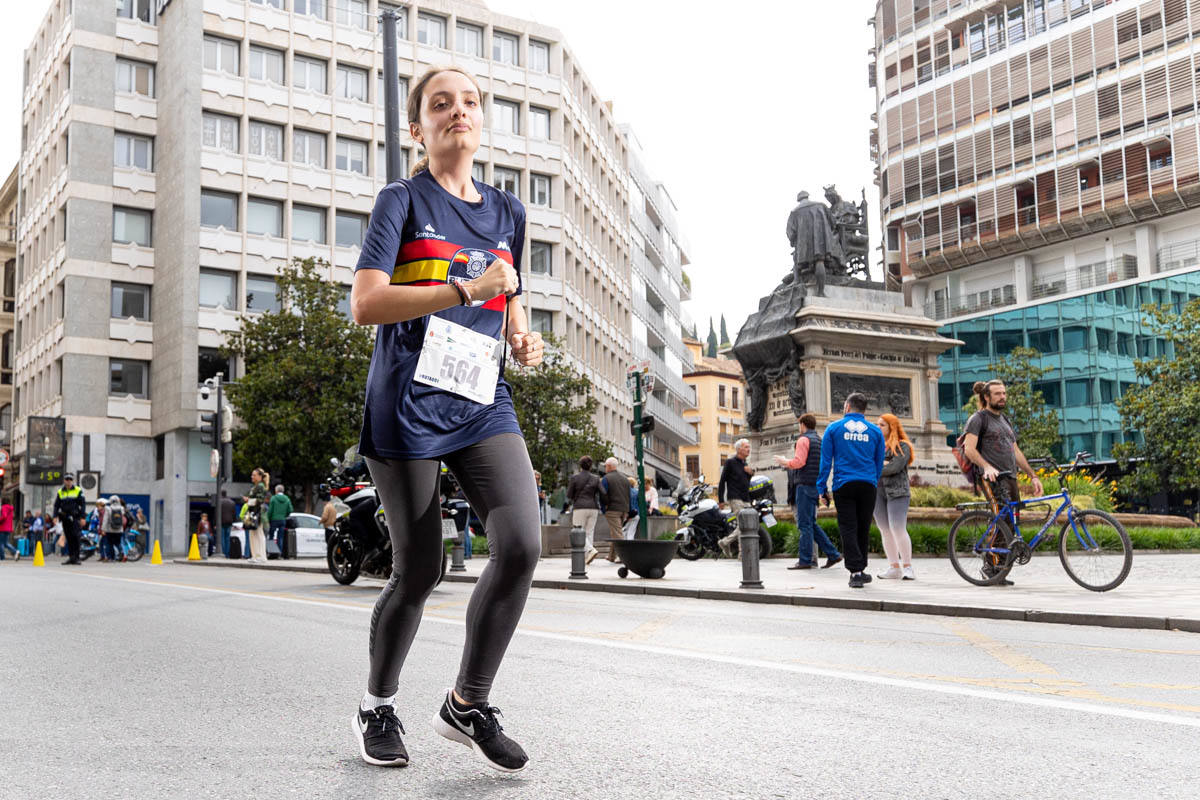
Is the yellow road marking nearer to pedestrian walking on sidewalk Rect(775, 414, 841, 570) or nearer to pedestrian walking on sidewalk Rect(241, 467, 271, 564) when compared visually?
pedestrian walking on sidewalk Rect(775, 414, 841, 570)

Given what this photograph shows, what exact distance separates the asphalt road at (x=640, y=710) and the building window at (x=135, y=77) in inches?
1886

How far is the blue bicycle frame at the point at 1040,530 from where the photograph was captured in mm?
11969

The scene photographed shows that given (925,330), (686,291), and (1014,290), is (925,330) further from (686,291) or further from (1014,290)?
(686,291)

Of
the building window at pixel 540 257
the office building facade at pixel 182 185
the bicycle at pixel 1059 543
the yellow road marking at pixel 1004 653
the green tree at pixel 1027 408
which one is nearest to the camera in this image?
the yellow road marking at pixel 1004 653

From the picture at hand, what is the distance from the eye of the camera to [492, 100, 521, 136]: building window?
59531 mm

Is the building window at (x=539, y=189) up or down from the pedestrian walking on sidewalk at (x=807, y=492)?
up

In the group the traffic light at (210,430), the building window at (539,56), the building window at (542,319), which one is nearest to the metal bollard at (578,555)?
the traffic light at (210,430)

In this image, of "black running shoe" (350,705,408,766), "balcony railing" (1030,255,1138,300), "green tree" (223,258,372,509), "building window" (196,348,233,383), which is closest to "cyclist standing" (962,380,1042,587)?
"black running shoe" (350,705,408,766)

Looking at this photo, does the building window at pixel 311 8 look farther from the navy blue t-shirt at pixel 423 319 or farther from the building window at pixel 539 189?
the navy blue t-shirt at pixel 423 319

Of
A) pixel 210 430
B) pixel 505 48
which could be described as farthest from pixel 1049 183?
pixel 210 430

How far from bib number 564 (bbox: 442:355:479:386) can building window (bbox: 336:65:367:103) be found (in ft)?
177

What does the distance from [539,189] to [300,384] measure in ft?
72.8

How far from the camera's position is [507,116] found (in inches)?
2357

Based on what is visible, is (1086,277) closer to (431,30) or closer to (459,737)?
(431,30)
